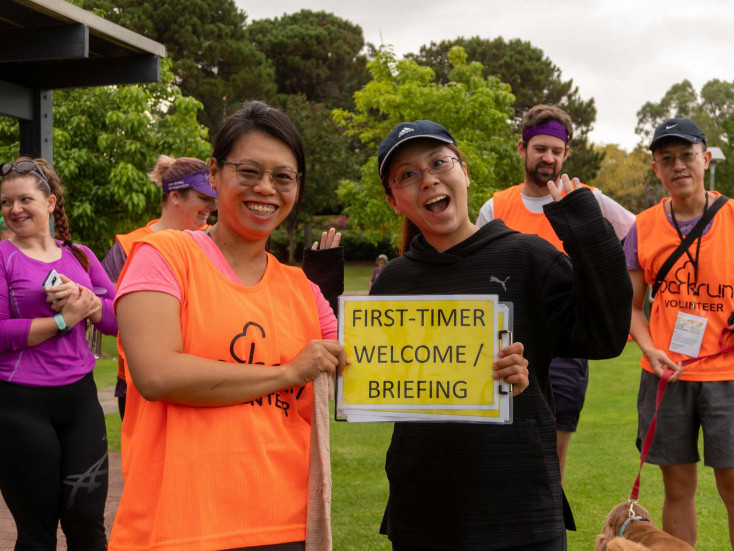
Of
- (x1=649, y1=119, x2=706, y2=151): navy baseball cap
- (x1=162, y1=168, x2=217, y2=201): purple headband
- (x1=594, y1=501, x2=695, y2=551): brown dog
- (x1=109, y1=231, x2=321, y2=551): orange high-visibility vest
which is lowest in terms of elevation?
(x1=594, y1=501, x2=695, y2=551): brown dog

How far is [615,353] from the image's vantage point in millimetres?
2463

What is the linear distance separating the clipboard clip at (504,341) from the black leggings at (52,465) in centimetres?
251

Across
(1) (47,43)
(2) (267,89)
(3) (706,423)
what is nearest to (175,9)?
(2) (267,89)

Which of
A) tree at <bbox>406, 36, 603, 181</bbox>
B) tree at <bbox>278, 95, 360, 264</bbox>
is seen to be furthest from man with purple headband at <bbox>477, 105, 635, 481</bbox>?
tree at <bbox>406, 36, 603, 181</bbox>

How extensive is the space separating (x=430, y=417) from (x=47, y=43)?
4505mm

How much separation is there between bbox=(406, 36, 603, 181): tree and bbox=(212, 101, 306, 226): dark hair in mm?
50168

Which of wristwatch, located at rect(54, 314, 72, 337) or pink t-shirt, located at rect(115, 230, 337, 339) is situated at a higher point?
pink t-shirt, located at rect(115, 230, 337, 339)

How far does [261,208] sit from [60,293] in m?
1.97

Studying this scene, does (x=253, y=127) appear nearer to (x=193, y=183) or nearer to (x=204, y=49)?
(x=193, y=183)

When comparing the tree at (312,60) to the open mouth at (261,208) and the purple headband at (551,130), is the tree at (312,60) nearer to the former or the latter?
the purple headband at (551,130)

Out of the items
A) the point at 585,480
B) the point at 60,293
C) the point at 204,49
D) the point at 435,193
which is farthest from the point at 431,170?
the point at 204,49

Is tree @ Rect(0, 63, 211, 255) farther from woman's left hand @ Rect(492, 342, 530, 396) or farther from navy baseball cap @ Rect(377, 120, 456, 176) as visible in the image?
woman's left hand @ Rect(492, 342, 530, 396)

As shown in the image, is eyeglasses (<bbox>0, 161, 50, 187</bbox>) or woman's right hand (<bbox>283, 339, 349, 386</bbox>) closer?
woman's right hand (<bbox>283, 339, 349, 386</bbox>)

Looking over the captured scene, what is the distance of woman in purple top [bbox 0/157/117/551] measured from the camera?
3758 millimetres
